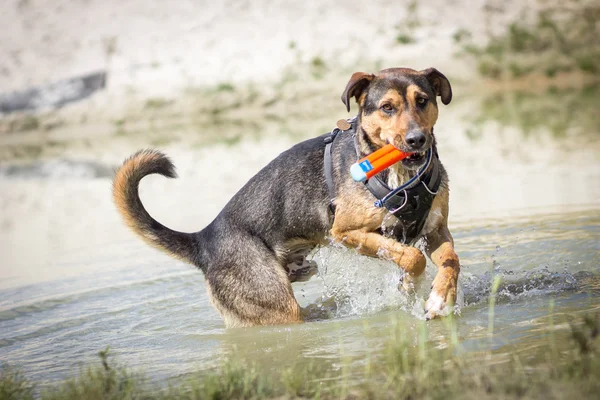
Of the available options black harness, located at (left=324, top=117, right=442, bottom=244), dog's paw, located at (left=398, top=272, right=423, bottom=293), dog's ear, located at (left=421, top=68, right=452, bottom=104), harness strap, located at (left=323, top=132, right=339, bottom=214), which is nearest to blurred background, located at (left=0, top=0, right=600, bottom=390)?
dog's paw, located at (left=398, top=272, right=423, bottom=293)

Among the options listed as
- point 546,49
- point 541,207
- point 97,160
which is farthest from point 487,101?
point 541,207

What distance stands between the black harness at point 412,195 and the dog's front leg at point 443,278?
0.24 meters

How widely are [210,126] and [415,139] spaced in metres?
22.0

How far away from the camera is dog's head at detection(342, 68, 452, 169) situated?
17.8 feet

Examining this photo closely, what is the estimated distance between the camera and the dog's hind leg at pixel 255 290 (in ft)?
20.2

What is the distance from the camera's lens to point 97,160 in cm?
1933

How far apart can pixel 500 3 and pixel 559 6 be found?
2.28 m

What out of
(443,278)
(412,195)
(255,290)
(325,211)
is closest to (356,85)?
(412,195)

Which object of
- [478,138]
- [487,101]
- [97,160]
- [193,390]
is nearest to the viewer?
[193,390]

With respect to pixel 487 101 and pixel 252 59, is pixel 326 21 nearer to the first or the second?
pixel 252 59

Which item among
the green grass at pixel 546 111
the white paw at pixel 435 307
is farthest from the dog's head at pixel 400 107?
the green grass at pixel 546 111

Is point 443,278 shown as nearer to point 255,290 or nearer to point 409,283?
point 409,283

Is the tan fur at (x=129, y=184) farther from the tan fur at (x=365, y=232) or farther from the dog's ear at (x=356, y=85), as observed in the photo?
the dog's ear at (x=356, y=85)

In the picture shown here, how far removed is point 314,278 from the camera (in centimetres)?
795
